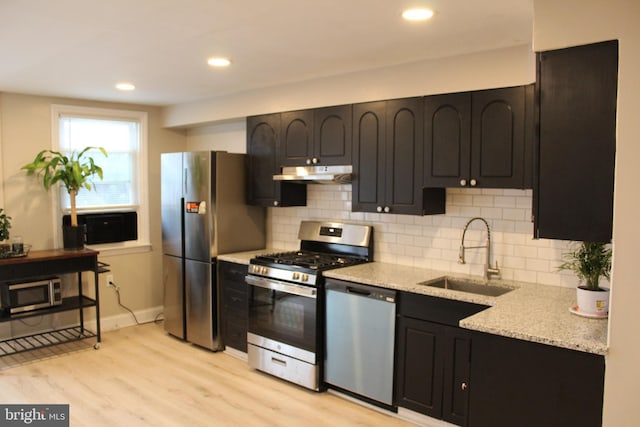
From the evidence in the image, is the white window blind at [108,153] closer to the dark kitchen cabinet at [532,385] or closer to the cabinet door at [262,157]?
the cabinet door at [262,157]

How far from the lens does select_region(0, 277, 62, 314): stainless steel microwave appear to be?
443 centimetres

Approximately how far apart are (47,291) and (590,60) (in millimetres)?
4615

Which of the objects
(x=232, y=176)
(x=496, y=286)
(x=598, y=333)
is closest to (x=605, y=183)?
(x=598, y=333)

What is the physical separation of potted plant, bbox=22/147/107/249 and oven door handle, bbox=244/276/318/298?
184 cm

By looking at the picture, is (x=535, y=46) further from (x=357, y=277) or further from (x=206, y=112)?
(x=206, y=112)

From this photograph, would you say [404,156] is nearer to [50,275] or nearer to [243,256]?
[243,256]

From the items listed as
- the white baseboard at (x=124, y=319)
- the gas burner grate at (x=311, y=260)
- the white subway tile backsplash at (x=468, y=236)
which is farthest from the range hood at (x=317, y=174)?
the white baseboard at (x=124, y=319)

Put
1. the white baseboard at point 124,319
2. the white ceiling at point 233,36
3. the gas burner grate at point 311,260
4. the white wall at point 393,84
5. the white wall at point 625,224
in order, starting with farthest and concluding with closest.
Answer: the white baseboard at point 124,319 → the gas burner grate at point 311,260 → the white wall at point 393,84 → the white ceiling at point 233,36 → the white wall at point 625,224

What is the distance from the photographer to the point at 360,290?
352cm

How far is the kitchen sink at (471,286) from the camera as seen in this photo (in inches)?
132

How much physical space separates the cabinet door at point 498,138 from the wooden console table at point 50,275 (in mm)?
3540

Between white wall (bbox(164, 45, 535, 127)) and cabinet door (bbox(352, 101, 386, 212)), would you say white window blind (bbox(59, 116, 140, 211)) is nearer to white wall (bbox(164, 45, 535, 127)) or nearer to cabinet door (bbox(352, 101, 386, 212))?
white wall (bbox(164, 45, 535, 127))

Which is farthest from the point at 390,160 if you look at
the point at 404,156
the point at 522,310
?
the point at 522,310

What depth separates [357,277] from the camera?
140 inches
